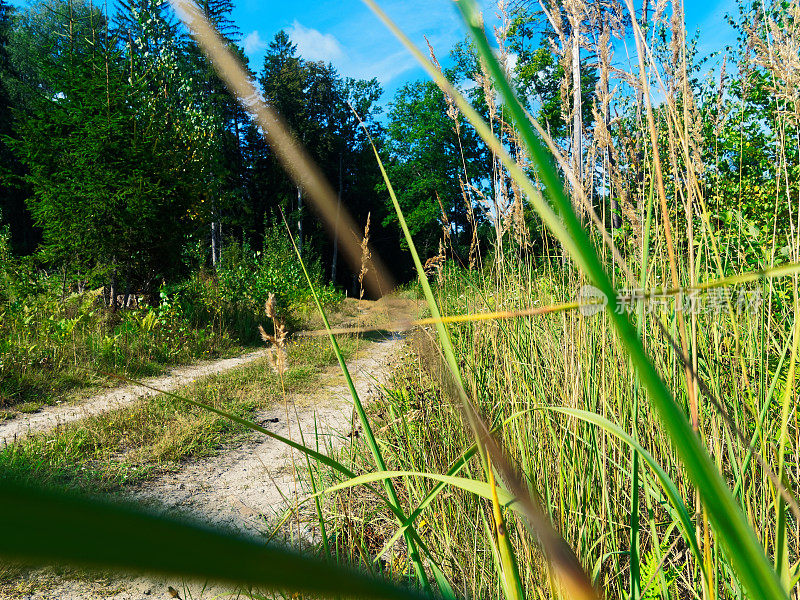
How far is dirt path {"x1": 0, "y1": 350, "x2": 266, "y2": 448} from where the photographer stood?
3.09 meters

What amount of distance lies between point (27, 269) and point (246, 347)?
9.28 ft

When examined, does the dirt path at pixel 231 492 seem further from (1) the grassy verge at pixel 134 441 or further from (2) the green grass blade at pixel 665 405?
(2) the green grass blade at pixel 665 405

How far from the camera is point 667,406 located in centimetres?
20

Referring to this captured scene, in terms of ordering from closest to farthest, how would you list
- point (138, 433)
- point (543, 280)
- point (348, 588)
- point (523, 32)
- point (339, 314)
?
1. point (348, 588)
2. point (543, 280)
3. point (138, 433)
4. point (339, 314)
5. point (523, 32)

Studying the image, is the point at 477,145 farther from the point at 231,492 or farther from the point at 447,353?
the point at 447,353

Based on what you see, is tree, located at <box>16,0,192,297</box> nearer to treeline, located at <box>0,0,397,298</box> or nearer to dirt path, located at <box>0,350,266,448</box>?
treeline, located at <box>0,0,397,298</box>

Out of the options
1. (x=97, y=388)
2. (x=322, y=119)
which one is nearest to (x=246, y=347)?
(x=97, y=388)

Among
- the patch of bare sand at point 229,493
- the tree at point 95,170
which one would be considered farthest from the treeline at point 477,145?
the patch of bare sand at point 229,493

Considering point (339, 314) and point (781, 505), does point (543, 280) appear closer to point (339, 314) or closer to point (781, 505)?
point (781, 505)

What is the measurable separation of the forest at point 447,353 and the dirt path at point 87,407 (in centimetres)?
4

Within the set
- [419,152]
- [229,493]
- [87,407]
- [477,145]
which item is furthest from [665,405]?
[419,152]

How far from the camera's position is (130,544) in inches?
4.1

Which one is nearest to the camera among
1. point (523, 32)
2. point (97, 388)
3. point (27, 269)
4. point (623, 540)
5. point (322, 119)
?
point (623, 540)

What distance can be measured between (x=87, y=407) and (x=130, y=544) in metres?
4.24
